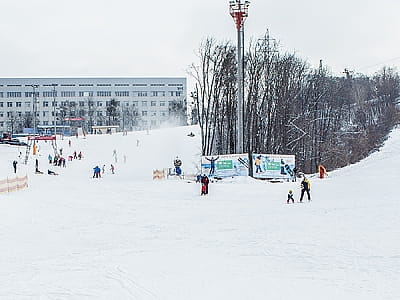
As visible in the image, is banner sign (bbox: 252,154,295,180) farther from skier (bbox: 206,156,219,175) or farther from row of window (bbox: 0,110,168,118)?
row of window (bbox: 0,110,168,118)

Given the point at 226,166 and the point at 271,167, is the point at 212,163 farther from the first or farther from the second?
the point at 271,167

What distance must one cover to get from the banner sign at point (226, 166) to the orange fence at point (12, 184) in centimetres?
1218

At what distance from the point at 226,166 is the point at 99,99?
4360 inches

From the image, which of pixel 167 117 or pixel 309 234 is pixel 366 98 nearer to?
pixel 167 117

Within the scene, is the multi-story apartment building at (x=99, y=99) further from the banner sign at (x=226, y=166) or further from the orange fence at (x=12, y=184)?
the orange fence at (x=12, y=184)

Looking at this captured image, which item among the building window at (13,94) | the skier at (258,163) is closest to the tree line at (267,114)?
the skier at (258,163)

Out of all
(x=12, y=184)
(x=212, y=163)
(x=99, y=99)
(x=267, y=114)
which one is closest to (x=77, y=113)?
(x=99, y=99)

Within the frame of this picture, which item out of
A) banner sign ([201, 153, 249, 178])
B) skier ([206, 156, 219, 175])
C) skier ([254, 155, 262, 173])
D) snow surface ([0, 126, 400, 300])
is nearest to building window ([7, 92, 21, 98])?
banner sign ([201, 153, 249, 178])

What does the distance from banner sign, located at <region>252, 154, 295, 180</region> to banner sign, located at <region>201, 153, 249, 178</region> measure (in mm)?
801

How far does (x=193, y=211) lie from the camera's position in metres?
23.9

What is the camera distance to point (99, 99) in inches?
5669

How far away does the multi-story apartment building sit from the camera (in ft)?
439

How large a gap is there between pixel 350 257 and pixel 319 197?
14745 millimetres

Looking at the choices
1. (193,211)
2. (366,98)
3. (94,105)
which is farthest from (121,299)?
(94,105)
